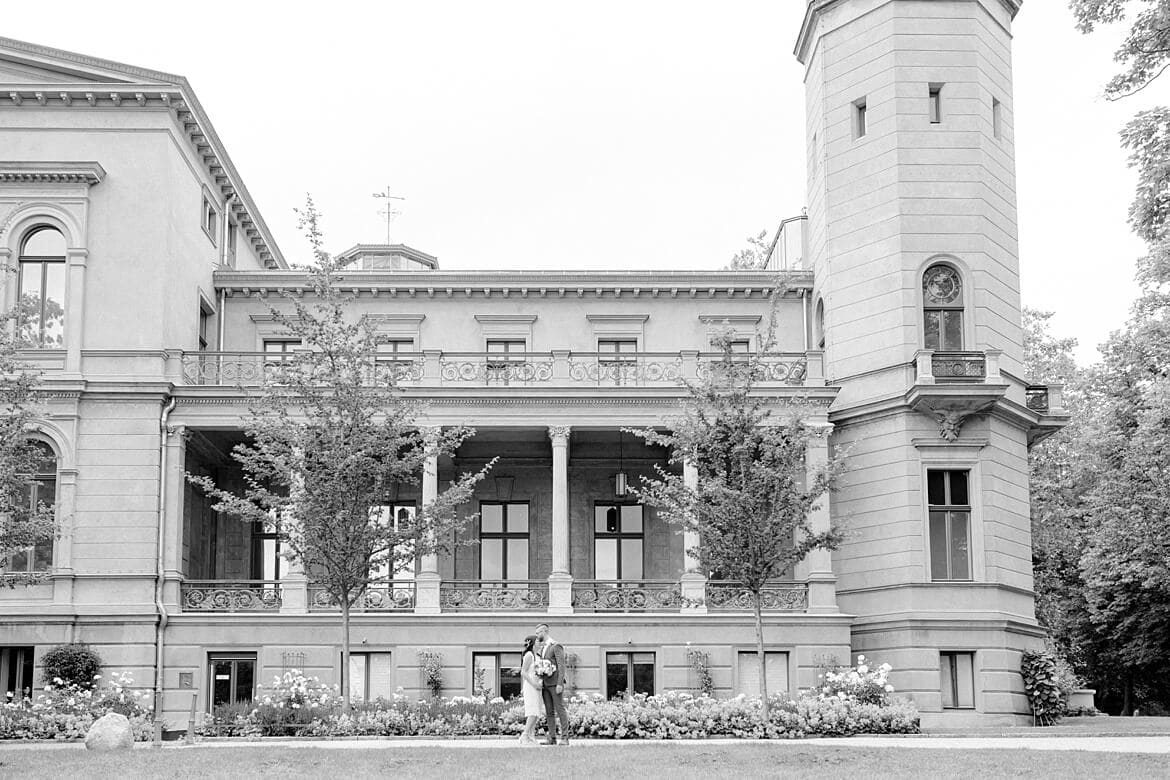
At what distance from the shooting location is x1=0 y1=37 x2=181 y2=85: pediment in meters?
34.2

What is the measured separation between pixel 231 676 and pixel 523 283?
12632 millimetres

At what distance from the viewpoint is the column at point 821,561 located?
33656mm

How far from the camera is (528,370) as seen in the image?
3569 centimetres

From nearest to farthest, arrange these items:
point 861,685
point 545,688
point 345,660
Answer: point 545,688, point 345,660, point 861,685

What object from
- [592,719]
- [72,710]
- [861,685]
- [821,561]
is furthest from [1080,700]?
[72,710]

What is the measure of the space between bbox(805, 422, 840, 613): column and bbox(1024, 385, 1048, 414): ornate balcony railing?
18.1ft

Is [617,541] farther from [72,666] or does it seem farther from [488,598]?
[72,666]

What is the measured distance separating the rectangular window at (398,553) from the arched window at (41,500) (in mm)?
7273

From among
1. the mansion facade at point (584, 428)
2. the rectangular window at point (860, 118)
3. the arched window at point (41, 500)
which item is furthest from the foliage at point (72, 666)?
the rectangular window at point (860, 118)

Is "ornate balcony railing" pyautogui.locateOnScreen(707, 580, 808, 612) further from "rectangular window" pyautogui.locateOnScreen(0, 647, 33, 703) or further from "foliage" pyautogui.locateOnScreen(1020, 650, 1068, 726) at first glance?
"rectangular window" pyautogui.locateOnScreen(0, 647, 33, 703)

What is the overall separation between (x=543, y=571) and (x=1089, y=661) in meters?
28.0

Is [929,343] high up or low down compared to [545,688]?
up

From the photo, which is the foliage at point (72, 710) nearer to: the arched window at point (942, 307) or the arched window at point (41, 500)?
the arched window at point (41, 500)

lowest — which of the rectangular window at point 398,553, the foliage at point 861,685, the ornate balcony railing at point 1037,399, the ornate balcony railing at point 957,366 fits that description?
the foliage at point 861,685
